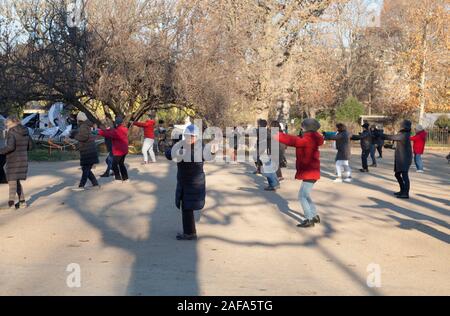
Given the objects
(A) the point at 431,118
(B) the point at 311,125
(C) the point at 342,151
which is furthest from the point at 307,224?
(A) the point at 431,118

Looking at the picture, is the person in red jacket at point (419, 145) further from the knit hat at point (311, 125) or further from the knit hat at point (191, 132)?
the knit hat at point (191, 132)

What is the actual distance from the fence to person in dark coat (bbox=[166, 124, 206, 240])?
32.6 meters

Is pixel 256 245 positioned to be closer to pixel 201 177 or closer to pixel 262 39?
pixel 201 177

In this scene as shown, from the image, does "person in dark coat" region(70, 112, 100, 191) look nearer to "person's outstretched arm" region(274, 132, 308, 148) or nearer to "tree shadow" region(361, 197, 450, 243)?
"person's outstretched arm" region(274, 132, 308, 148)

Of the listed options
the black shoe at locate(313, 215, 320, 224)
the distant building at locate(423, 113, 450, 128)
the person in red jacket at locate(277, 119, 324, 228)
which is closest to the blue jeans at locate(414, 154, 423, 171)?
the black shoe at locate(313, 215, 320, 224)

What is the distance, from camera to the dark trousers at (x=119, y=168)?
1538 cm

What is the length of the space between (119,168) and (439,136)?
94.8ft

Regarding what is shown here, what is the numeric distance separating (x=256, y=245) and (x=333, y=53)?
44.6 metres

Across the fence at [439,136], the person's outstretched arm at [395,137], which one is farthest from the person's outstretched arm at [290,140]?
the fence at [439,136]

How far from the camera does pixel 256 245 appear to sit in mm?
8805

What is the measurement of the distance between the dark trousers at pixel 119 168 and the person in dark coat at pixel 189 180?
6615 millimetres

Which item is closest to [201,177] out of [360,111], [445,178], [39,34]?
[445,178]

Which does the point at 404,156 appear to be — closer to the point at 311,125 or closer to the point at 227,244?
the point at 311,125

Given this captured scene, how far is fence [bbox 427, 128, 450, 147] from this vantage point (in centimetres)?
3923
